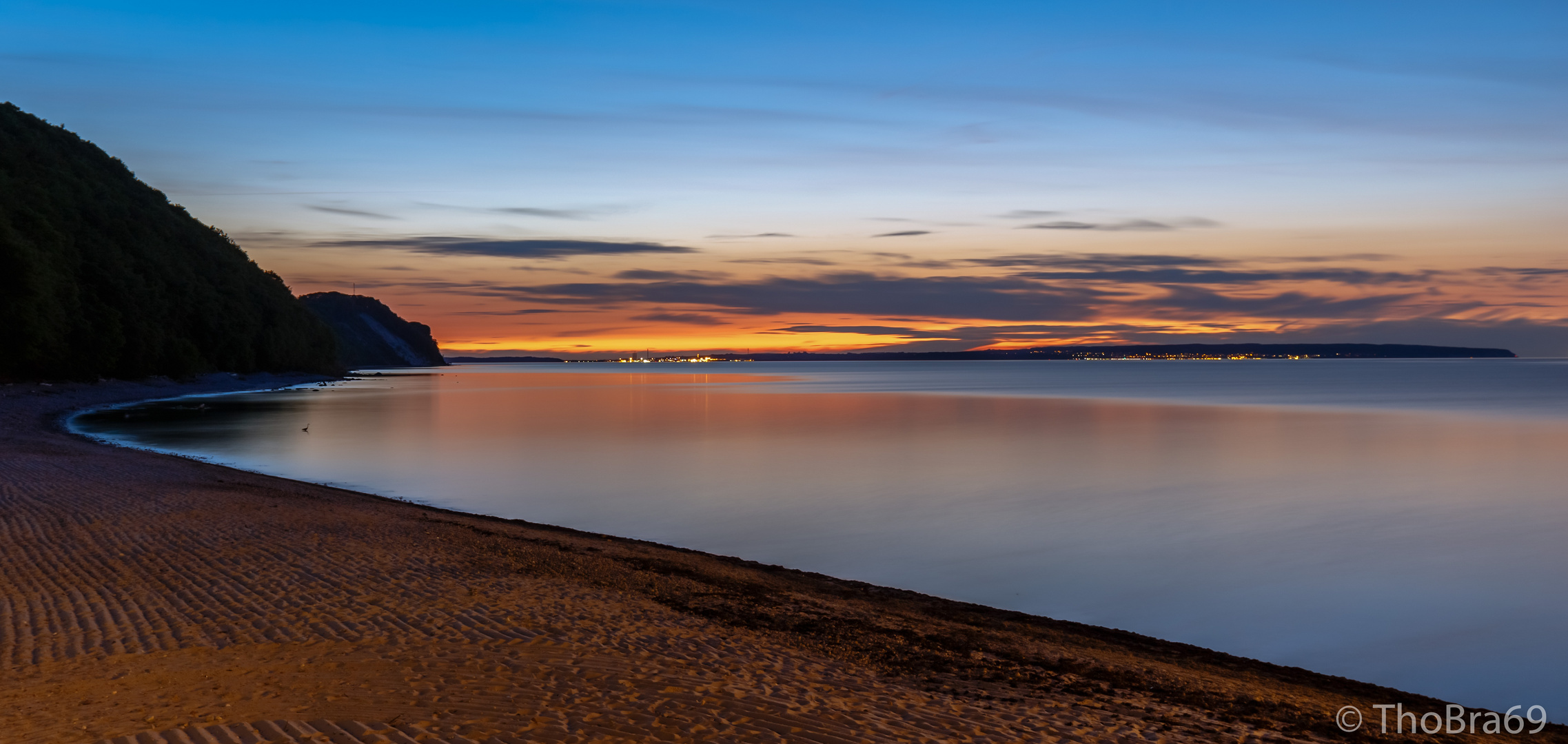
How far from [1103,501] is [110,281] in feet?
195

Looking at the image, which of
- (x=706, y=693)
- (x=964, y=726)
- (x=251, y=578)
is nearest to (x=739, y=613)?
(x=706, y=693)

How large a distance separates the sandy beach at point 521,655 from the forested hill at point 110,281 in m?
41.2

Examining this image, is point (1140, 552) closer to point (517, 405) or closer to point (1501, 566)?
point (1501, 566)

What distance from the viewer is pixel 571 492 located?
80.2ft

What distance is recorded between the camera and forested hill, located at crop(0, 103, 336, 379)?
45250 millimetres

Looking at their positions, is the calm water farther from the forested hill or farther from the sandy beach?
the forested hill

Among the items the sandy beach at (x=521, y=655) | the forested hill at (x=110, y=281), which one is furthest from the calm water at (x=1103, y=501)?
the forested hill at (x=110, y=281)

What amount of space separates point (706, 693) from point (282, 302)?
→ 106048 mm

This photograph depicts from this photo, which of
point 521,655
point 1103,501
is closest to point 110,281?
point 1103,501

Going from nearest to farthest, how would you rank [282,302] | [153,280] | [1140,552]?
[1140,552] → [153,280] → [282,302]

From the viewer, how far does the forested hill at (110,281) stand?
45250mm

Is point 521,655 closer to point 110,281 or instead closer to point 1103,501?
point 1103,501

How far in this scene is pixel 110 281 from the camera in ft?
191

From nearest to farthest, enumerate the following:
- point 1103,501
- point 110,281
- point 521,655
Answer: point 521,655, point 1103,501, point 110,281
